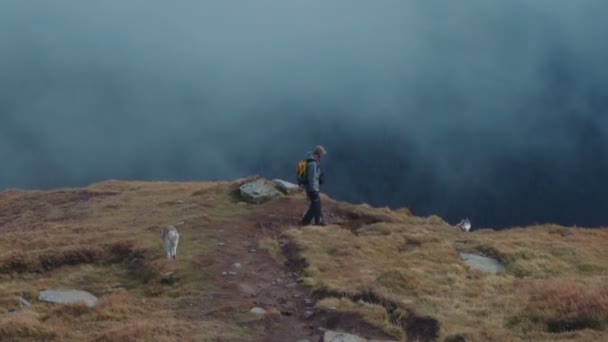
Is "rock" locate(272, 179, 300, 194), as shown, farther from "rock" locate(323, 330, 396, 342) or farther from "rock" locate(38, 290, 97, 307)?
"rock" locate(323, 330, 396, 342)

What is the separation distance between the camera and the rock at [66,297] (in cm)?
2169

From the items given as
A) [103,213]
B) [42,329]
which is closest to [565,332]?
[42,329]

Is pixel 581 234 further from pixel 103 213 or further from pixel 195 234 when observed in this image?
pixel 103 213

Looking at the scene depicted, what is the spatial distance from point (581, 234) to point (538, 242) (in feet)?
15.5

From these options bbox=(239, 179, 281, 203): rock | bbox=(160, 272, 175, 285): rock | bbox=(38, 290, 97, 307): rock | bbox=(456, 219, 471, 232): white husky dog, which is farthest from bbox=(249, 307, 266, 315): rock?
bbox=(456, 219, 471, 232): white husky dog

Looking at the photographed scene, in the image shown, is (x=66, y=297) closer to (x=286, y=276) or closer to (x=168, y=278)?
(x=168, y=278)

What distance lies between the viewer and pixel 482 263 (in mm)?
27203

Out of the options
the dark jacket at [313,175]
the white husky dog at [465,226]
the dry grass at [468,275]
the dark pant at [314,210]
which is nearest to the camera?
the dry grass at [468,275]

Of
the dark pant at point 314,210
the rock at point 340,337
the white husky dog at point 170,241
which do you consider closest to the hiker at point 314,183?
the dark pant at point 314,210

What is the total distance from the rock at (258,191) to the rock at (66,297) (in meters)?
12.3

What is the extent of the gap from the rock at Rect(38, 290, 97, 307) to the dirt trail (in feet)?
9.59

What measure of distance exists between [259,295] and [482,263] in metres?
8.85

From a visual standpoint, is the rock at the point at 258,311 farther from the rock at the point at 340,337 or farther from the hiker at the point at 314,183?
the hiker at the point at 314,183

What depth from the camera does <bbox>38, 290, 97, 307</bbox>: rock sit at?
854 inches
